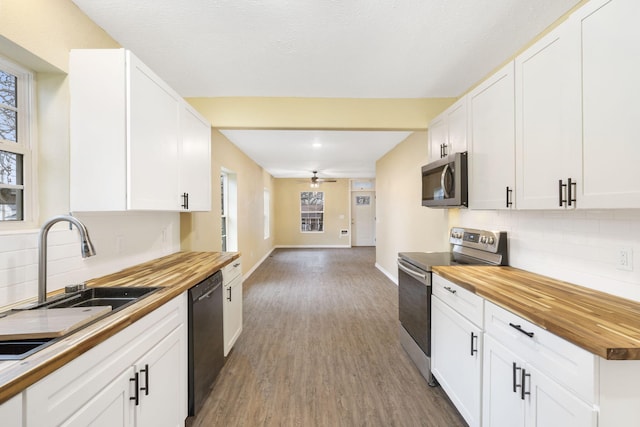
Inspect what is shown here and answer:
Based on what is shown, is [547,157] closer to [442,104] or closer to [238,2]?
[442,104]

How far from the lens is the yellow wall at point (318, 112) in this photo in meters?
2.89

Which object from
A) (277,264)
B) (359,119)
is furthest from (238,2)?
(277,264)

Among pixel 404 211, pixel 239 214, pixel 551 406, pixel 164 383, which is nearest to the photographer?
pixel 551 406

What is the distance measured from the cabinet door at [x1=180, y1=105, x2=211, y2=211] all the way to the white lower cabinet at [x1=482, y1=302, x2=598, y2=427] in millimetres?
2293

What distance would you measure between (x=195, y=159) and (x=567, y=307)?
105 inches

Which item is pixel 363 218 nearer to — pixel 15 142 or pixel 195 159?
pixel 195 159

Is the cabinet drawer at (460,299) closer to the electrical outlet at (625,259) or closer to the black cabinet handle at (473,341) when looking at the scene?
the black cabinet handle at (473,341)

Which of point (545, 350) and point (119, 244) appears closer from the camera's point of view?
point (545, 350)

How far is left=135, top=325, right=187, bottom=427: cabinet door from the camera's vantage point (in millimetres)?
1240

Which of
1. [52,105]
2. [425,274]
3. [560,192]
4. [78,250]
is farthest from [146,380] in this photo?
[560,192]

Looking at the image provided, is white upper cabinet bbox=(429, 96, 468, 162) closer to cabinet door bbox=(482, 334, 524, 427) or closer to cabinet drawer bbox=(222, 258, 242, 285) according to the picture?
cabinet door bbox=(482, 334, 524, 427)

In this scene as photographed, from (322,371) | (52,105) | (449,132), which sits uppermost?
(449,132)

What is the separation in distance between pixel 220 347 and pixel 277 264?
15.6ft

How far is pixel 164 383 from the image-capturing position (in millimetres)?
1416
